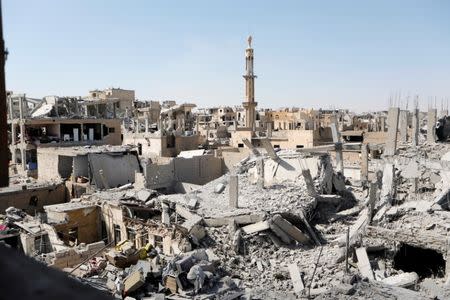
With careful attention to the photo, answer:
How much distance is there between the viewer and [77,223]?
15609mm

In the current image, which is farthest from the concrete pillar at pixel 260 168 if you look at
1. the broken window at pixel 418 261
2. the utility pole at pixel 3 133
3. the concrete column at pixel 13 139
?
the concrete column at pixel 13 139

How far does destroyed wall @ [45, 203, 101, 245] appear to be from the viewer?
14932 millimetres

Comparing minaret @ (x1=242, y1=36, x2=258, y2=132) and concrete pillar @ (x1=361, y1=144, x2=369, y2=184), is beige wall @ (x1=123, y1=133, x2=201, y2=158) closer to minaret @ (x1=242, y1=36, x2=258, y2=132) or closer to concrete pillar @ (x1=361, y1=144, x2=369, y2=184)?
minaret @ (x1=242, y1=36, x2=258, y2=132)

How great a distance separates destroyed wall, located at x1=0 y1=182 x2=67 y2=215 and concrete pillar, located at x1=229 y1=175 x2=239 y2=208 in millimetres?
9184

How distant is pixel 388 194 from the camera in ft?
45.1

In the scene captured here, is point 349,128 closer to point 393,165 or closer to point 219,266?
point 393,165

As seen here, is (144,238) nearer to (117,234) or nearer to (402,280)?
(117,234)

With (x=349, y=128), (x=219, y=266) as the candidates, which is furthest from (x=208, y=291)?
(x=349, y=128)

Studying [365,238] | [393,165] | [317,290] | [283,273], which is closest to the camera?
[317,290]

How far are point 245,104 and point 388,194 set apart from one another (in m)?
25.8

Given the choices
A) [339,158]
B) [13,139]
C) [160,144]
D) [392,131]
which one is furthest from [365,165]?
[13,139]

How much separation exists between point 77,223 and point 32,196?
13.4 ft

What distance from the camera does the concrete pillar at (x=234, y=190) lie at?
48.1 feet

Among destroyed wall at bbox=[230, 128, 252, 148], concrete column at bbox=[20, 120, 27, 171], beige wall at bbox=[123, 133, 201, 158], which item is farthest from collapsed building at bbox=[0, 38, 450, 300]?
destroyed wall at bbox=[230, 128, 252, 148]
